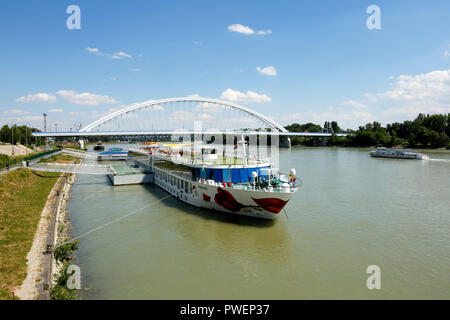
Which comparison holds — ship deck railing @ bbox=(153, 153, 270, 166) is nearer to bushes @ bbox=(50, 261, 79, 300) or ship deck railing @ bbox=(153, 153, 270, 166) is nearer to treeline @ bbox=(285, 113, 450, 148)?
bushes @ bbox=(50, 261, 79, 300)

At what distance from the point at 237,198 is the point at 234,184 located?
0.80m

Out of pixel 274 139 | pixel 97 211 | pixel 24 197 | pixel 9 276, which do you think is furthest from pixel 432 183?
pixel 274 139

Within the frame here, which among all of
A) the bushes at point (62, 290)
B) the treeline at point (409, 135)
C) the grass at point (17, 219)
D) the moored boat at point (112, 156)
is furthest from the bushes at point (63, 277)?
the treeline at point (409, 135)

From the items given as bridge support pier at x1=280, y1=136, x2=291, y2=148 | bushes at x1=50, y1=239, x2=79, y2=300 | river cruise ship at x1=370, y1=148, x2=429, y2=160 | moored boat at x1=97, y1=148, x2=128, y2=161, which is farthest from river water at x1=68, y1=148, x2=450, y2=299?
bridge support pier at x1=280, y1=136, x2=291, y2=148

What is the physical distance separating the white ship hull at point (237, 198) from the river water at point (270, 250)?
23.0 inches

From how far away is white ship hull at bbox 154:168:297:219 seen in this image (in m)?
13.7

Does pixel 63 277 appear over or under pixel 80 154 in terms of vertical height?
under

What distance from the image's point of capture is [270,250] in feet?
39.4

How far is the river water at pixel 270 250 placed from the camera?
9.18 metres

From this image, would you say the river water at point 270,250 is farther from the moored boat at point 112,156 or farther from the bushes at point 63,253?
the moored boat at point 112,156

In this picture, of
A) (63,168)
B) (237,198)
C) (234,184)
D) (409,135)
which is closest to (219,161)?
(234,184)

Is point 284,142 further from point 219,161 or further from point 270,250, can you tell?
point 270,250

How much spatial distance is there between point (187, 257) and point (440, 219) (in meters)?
15.4

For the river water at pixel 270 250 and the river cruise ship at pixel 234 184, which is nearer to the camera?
the river water at pixel 270 250
